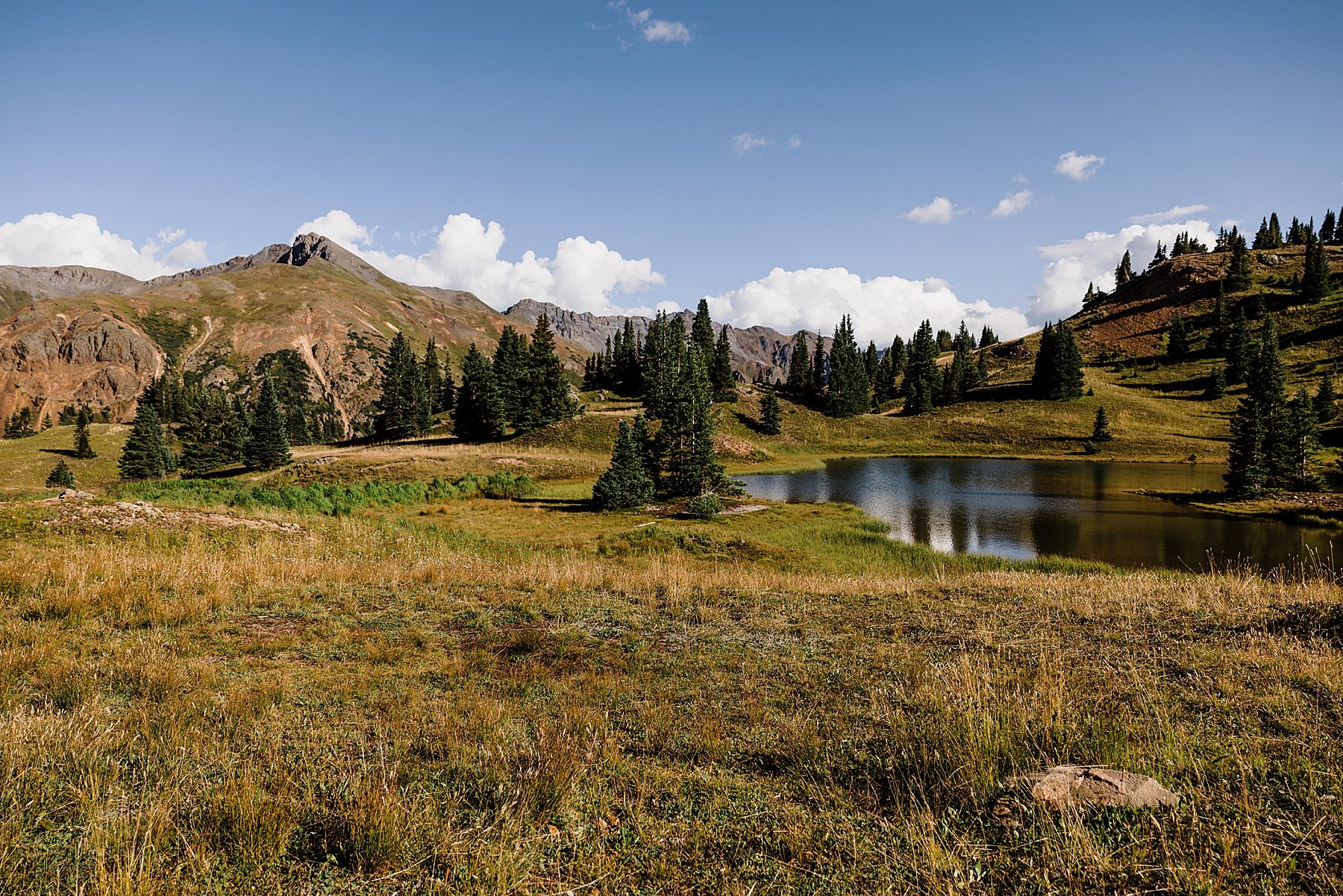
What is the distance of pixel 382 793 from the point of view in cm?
411

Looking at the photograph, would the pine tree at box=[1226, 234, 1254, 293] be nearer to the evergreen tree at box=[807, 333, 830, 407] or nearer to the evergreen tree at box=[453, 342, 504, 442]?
the evergreen tree at box=[807, 333, 830, 407]

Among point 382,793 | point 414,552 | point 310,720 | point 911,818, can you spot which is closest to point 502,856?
point 382,793

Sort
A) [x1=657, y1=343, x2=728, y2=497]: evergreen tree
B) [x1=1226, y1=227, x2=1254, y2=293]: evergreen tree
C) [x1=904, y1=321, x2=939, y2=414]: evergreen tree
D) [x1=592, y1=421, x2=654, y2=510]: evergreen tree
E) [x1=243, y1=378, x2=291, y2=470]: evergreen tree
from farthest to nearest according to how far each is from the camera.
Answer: [x1=1226, y1=227, x2=1254, y2=293]: evergreen tree → [x1=904, y1=321, x2=939, y2=414]: evergreen tree → [x1=243, y1=378, x2=291, y2=470]: evergreen tree → [x1=657, y1=343, x2=728, y2=497]: evergreen tree → [x1=592, y1=421, x2=654, y2=510]: evergreen tree

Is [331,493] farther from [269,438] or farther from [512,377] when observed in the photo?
[512,377]

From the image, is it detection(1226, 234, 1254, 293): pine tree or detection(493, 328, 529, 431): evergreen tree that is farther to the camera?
Answer: detection(1226, 234, 1254, 293): pine tree

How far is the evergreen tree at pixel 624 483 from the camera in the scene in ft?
125

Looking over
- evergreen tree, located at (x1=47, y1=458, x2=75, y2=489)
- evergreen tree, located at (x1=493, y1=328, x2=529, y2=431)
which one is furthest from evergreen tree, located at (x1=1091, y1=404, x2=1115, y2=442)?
evergreen tree, located at (x1=47, y1=458, x2=75, y2=489)

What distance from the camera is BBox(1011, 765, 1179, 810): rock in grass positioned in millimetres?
4051

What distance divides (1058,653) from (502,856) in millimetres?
8303

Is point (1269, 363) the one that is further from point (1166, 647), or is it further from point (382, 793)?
point (382, 793)

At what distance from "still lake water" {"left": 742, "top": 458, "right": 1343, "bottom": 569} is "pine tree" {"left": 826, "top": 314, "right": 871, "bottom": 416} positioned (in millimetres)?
38108

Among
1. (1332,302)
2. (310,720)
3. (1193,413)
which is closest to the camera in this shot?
(310,720)

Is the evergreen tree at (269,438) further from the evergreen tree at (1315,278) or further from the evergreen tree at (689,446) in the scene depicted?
the evergreen tree at (1315,278)

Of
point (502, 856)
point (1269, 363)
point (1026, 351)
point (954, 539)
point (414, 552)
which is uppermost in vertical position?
A: point (1026, 351)
